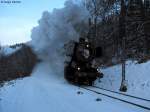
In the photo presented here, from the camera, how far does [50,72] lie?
3769 cm

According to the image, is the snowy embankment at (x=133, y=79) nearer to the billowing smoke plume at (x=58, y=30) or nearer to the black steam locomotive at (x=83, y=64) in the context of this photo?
the black steam locomotive at (x=83, y=64)

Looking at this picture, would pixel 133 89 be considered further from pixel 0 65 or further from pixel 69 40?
pixel 0 65

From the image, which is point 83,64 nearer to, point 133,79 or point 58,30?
point 133,79

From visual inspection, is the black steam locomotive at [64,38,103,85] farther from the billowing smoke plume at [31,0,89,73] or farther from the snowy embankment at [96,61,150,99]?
the billowing smoke plume at [31,0,89,73]

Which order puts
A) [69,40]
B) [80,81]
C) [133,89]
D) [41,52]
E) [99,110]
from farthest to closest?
[41,52] < [69,40] < [80,81] < [133,89] < [99,110]

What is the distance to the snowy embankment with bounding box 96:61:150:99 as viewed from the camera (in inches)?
843

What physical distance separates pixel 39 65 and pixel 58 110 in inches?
1044

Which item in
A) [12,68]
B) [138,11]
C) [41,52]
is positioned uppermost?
[138,11]

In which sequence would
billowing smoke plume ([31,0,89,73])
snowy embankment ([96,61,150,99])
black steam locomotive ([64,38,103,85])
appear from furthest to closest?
billowing smoke plume ([31,0,89,73])
black steam locomotive ([64,38,103,85])
snowy embankment ([96,61,150,99])

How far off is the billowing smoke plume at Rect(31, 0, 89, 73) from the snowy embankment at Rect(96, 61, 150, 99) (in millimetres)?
4414

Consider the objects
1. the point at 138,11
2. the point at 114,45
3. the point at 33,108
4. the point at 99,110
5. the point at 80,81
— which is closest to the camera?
the point at 99,110

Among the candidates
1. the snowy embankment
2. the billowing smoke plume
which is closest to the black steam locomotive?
the snowy embankment

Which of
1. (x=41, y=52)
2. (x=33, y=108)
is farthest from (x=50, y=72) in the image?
(x=33, y=108)

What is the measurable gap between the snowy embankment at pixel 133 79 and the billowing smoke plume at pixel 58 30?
4.41 meters
